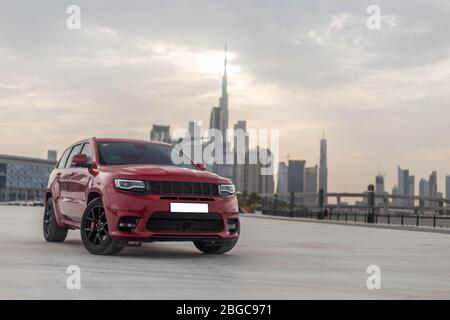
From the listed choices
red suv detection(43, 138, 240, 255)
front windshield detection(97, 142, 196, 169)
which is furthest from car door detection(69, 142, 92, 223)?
front windshield detection(97, 142, 196, 169)

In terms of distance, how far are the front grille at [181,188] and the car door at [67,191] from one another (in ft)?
6.91

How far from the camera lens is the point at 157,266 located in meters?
8.08

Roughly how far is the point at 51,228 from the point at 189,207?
4.10 metres

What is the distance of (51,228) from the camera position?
1175cm

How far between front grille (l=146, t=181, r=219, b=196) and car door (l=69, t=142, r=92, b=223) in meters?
1.34

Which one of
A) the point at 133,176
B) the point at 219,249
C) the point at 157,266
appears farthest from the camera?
the point at 219,249

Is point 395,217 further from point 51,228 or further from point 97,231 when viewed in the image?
point 97,231

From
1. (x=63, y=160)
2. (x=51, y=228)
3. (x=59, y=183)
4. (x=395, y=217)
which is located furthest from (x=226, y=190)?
(x=395, y=217)

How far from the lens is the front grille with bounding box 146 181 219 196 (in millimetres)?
8586

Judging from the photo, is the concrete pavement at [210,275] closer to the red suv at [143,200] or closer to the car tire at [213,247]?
the car tire at [213,247]

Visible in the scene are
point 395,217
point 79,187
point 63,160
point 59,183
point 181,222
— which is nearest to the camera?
point 181,222

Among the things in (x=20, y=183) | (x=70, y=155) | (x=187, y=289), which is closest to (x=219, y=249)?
(x=70, y=155)
